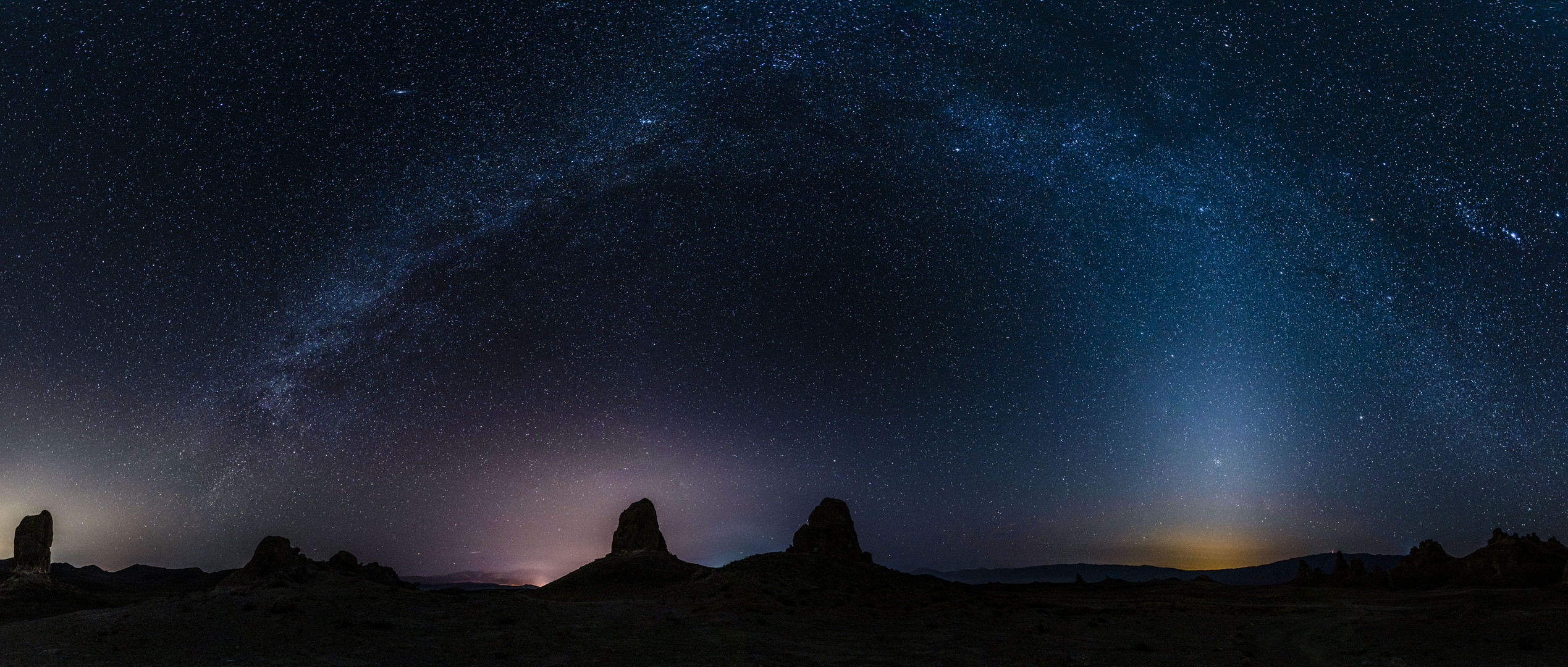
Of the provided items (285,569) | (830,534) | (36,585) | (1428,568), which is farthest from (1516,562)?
(36,585)

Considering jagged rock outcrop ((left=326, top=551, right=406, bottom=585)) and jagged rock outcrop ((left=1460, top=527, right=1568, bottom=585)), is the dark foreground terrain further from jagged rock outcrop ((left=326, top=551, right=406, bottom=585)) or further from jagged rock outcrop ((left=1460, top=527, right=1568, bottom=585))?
jagged rock outcrop ((left=1460, top=527, right=1568, bottom=585))

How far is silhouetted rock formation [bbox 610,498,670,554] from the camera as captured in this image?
64.5 m

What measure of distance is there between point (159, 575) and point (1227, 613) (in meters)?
144

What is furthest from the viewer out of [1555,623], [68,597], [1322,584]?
[1322,584]

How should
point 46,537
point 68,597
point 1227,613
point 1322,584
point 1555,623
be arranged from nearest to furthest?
point 1555,623 < point 1227,613 < point 68,597 < point 46,537 < point 1322,584

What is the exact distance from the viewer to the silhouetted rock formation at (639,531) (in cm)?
6450

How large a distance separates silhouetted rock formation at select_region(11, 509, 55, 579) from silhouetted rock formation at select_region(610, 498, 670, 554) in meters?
50.3

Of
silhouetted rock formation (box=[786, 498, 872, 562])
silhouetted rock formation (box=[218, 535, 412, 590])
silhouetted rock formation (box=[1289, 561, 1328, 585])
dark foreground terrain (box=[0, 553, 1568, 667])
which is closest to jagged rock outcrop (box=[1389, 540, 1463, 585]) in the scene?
silhouetted rock formation (box=[1289, 561, 1328, 585])

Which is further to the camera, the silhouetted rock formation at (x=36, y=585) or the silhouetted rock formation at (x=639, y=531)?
the silhouetted rock formation at (x=639, y=531)

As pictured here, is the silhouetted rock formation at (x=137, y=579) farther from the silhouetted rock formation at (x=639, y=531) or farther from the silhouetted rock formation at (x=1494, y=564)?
the silhouetted rock formation at (x=1494, y=564)

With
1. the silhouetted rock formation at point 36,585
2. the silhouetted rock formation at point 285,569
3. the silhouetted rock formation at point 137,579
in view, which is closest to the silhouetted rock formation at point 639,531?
the silhouetted rock formation at point 285,569

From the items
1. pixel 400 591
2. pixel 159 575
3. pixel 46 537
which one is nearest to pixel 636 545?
pixel 400 591

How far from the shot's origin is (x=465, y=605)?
3012 centimetres

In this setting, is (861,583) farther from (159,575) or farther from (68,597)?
(159,575)
